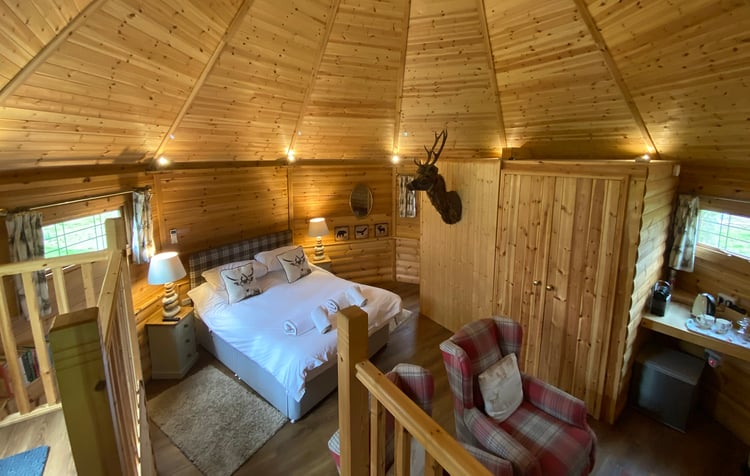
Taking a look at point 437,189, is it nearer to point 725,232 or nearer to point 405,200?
point 405,200

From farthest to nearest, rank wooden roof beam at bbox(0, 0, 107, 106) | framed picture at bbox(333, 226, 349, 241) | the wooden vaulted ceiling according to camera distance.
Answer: framed picture at bbox(333, 226, 349, 241)
the wooden vaulted ceiling
wooden roof beam at bbox(0, 0, 107, 106)

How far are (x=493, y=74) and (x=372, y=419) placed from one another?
4.11m

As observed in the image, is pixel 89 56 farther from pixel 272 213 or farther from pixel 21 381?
pixel 272 213

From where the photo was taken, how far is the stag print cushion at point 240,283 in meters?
4.40

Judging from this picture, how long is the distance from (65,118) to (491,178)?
163 inches

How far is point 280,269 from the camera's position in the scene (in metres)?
5.20

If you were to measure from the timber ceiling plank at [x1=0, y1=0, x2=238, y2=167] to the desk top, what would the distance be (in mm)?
4904

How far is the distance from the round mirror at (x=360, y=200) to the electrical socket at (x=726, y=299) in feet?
16.4

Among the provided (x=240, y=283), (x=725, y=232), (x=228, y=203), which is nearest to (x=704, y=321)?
(x=725, y=232)

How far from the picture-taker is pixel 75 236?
11.9ft

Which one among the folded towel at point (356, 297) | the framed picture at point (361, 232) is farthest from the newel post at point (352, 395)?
the framed picture at point (361, 232)

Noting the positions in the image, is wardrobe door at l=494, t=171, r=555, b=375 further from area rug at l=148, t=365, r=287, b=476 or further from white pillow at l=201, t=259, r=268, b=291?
white pillow at l=201, t=259, r=268, b=291

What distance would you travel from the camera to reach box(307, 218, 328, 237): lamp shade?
237 inches

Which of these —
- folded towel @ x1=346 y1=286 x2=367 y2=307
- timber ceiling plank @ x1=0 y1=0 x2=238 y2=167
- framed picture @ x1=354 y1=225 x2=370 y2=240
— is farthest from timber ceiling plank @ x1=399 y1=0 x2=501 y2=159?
folded towel @ x1=346 y1=286 x2=367 y2=307
